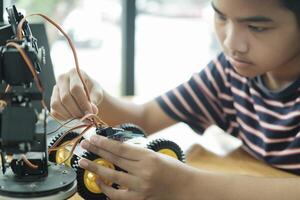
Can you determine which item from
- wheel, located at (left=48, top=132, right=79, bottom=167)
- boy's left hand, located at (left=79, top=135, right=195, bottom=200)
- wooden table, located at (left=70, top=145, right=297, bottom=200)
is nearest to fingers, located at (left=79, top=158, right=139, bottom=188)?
boy's left hand, located at (left=79, top=135, right=195, bottom=200)

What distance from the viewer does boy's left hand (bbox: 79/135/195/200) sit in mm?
691

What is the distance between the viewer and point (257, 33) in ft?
2.86

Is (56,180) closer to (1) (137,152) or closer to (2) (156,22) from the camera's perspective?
(1) (137,152)

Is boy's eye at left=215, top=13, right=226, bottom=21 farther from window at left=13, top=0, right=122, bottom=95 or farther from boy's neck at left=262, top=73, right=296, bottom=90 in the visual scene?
window at left=13, top=0, right=122, bottom=95

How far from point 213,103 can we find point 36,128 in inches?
26.1

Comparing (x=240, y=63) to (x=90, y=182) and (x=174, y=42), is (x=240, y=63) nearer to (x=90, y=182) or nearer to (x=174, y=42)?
(x=90, y=182)

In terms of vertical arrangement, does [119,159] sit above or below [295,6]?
below

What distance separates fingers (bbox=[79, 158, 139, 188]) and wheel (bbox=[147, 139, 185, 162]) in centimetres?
7

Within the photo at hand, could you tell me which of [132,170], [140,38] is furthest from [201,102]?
[140,38]

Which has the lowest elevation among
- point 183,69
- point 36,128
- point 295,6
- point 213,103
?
point 183,69

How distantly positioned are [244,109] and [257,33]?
0.93 feet

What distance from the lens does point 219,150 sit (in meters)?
1.09

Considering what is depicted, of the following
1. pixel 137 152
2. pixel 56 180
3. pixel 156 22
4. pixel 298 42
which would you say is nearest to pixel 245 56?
pixel 298 42

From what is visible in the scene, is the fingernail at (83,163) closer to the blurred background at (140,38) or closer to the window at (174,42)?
the blurred background at (140,38)
